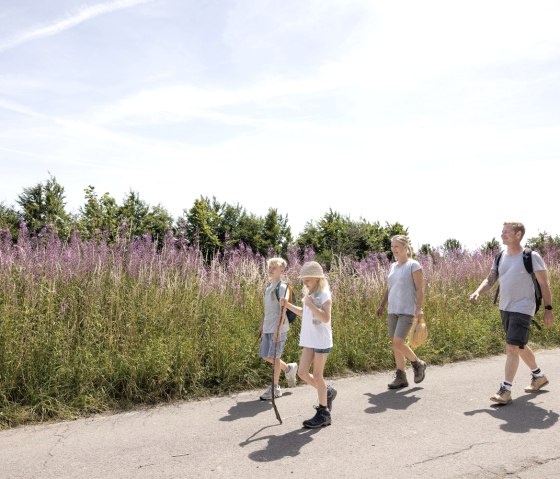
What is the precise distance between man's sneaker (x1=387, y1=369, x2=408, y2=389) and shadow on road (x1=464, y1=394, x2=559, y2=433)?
1.14 m

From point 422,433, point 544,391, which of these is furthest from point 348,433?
point 544,391

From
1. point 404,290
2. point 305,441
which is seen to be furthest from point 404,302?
point 305,441

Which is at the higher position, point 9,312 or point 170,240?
point 170,240

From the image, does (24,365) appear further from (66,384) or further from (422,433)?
(422,433)

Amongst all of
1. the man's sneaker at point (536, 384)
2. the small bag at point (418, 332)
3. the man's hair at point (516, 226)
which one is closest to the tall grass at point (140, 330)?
the small bag at point (418, 332)

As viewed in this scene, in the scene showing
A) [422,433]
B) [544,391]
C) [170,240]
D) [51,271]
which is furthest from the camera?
[170,240]

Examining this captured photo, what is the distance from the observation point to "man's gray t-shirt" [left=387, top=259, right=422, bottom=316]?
670 cm

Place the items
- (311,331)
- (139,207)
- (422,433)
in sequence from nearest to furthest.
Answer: (422,433) < (311,331) < (139,207)

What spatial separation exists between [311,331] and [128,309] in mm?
2684

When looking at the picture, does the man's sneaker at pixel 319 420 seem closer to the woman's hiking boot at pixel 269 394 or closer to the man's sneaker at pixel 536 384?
the woman's hiking boot at pixel 269 394

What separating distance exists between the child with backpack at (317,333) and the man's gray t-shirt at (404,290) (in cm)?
164

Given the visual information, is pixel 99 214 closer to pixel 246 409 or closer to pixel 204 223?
pixel 204 223

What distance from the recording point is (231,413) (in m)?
5.72

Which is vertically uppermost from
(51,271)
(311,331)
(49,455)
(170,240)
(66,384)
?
(170,240)
